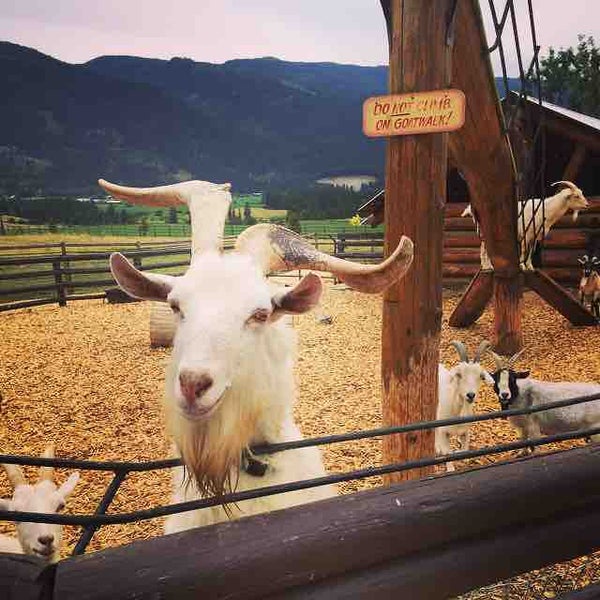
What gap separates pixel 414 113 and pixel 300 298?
3.20 feet

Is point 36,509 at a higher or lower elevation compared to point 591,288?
lower

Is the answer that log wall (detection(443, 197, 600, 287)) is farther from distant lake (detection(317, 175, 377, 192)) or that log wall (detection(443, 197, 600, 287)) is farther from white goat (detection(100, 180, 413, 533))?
white goat (detection(100, 180, 413, 533))

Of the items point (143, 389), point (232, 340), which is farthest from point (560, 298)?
point (232, 340)

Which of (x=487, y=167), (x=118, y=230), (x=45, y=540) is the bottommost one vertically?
(x=45, y=540)

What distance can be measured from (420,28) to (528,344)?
4327 mm

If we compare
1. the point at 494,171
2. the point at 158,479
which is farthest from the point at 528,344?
the point at 158,479

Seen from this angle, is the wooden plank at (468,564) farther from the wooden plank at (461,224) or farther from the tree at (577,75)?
the tree at (577,75)

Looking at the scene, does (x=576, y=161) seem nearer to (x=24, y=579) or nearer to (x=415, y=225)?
(x=415, y=225)

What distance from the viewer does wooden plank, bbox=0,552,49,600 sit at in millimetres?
708

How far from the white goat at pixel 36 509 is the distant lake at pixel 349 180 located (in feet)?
17.4

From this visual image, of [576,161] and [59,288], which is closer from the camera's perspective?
[576,161]

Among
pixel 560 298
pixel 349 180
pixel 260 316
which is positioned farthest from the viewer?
pixel 349 180

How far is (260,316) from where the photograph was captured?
131cm

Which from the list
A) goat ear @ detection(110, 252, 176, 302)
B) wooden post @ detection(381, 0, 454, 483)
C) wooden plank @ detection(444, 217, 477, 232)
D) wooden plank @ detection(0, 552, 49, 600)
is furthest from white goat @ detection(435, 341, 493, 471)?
wooden plank @ detection(444, 217, 477, 232)
